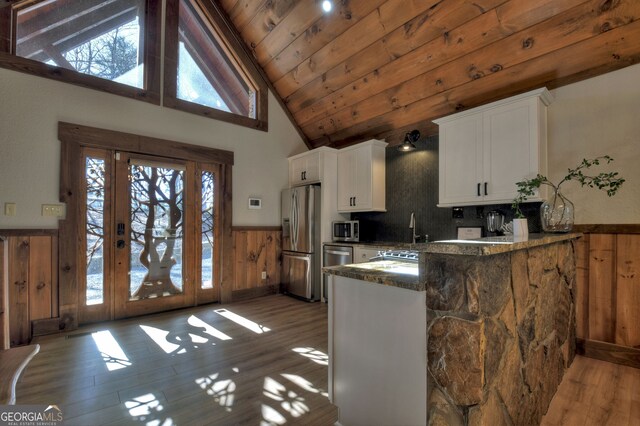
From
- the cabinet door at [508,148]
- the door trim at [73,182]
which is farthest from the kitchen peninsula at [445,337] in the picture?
the door trim at [73,182]

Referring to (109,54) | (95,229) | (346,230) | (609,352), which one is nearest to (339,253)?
(346,230)

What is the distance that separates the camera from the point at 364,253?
3.96 metres

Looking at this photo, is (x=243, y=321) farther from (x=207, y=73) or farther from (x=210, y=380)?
(x=207, y=73)

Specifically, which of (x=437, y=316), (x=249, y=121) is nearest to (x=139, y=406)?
(x=437, y=316)

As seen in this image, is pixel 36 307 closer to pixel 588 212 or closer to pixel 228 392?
pixel 228 392

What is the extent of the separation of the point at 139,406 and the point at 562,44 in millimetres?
4172

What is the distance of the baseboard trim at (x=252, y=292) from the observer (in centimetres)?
440

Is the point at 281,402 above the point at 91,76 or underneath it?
underneath

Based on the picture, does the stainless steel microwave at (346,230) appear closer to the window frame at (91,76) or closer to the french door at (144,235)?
the french door at (144,235)

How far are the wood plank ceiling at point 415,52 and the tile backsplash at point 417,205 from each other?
324 mm

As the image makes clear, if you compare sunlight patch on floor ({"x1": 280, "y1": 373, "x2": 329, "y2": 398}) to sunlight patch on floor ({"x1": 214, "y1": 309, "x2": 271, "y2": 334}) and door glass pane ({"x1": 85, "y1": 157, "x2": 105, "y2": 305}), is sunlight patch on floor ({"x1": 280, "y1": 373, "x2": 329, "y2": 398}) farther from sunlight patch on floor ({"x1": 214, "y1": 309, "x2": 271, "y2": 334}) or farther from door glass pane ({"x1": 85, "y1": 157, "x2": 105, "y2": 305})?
door glass pane ({"x1": 85, "y1": 157, "x2": 105, "y2": 305})

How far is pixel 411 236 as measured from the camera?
4.14m

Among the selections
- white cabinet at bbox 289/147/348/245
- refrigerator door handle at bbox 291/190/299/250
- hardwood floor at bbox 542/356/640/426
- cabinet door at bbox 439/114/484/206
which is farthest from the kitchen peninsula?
refrigerator door handle at bbox 291/190/299/250

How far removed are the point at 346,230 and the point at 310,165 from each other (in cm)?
116
